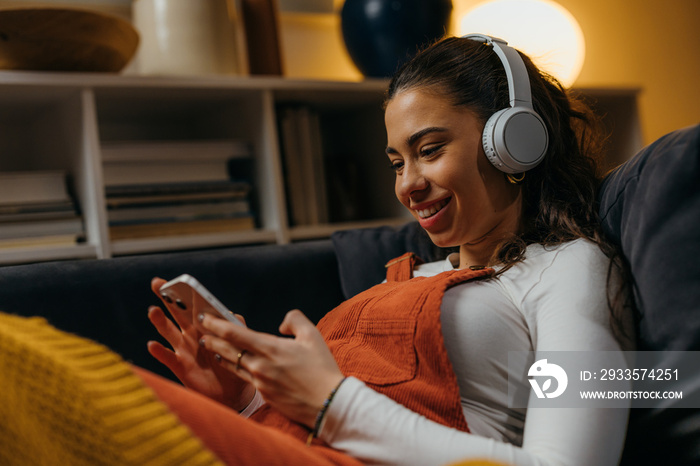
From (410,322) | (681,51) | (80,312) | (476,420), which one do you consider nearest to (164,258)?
(80,312)

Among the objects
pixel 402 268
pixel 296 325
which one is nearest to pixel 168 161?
pixel 402 268

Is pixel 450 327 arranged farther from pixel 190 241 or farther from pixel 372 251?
pixel 190 241

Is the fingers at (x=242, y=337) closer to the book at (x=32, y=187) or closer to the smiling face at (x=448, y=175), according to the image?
the smiling face at (x=448, y=175)

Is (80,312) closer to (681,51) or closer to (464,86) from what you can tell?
(464,86)

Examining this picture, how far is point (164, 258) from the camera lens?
115 cm

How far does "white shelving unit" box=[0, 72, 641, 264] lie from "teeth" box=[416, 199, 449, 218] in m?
0.78

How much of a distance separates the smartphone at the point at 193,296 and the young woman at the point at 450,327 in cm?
2

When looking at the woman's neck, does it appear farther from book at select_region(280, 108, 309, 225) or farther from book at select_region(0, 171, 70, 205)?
book at select_region(0, 171, 70, 205)

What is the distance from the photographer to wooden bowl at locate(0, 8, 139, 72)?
1437 millimetres

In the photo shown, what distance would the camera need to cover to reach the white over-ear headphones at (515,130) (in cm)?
92

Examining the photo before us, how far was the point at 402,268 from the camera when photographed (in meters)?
1.10

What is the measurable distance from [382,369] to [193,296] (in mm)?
257

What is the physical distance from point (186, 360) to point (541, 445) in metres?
0.48

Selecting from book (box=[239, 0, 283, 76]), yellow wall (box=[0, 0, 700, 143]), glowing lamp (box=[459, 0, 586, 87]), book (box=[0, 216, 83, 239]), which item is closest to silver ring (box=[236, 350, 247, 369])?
book (box=[0, 216, 83, 239])
